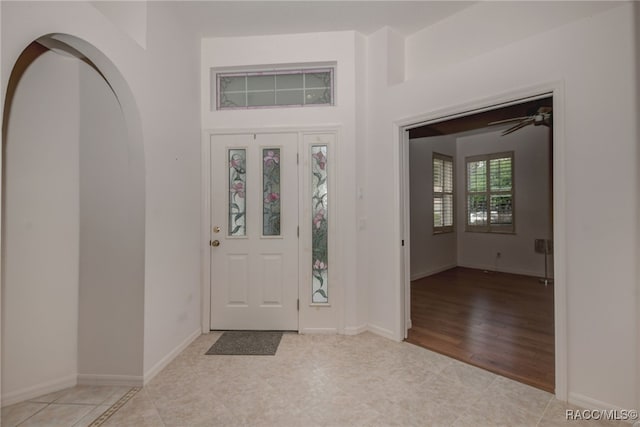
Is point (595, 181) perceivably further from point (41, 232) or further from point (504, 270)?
point (504, 270)

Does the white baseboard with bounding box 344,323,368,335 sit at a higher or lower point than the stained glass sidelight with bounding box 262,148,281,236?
lower

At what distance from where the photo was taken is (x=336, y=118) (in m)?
3.19

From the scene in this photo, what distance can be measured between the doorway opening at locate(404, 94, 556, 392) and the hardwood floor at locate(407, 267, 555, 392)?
0.01 m

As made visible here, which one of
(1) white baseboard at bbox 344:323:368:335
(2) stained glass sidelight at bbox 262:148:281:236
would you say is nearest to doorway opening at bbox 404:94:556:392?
(1) white baseboard at bbox 344:323:368:335

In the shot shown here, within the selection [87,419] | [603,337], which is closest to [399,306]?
[603,337]

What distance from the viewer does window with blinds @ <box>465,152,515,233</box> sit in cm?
616

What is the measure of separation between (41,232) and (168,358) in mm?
1375

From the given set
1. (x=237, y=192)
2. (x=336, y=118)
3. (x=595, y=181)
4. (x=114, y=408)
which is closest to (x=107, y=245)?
(x=114, y=408)

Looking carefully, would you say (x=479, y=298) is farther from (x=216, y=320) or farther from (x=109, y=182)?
(x=109, y=182)

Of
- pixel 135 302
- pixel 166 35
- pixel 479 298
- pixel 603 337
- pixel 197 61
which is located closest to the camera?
pixel 603 337

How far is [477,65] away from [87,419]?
3738mm

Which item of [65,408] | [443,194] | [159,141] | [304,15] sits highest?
[304,15]

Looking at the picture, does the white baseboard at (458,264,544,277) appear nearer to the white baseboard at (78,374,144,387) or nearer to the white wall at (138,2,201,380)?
the white wall at (138,2,201,380)

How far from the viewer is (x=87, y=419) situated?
191 cm
